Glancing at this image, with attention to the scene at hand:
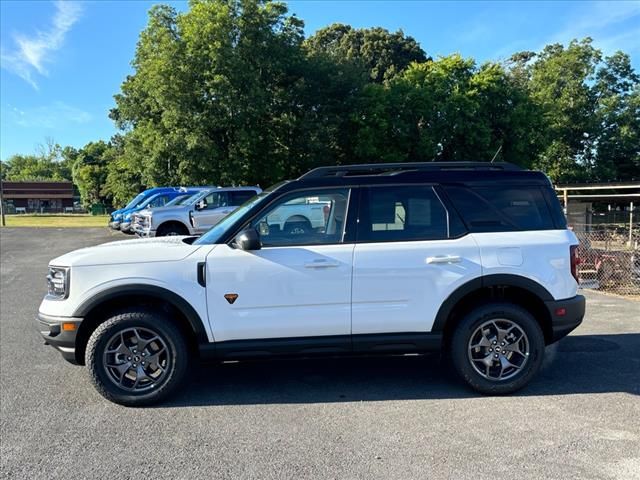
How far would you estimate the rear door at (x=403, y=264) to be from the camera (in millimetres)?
4266

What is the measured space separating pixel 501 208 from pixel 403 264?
1.05 metres

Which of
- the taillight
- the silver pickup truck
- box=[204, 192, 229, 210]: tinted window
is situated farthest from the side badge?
box=[204, 192, 229, 210]: tinted window

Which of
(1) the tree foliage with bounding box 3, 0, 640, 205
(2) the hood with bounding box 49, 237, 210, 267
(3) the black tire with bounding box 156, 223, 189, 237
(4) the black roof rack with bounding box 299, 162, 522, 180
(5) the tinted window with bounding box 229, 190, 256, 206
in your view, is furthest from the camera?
(1) the tree foliage with bounding box 3, 0, 640, 205

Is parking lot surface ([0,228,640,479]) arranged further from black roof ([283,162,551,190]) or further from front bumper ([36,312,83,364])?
black roof ([283,162,551,190])

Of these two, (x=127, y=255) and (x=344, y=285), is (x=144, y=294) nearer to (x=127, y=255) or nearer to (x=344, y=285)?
(x=127, y=255)

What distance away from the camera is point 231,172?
1163 inches

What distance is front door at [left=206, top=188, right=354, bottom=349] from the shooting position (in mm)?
4188

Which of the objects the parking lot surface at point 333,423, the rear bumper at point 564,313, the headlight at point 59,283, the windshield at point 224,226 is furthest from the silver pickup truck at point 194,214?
the rear bumper at point 564,313

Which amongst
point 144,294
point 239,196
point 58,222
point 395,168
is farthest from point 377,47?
point 144,294

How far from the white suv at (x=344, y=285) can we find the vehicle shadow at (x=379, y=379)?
384 mm

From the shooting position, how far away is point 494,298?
4535mm

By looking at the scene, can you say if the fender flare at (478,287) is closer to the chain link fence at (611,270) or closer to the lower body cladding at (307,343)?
the lower body cladding at (307,343)

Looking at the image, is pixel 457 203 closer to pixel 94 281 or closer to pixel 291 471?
pixel 291 471

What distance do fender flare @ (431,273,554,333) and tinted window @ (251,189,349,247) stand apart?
107 cm
